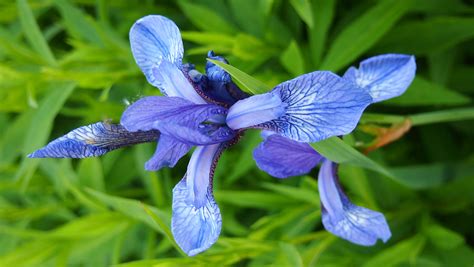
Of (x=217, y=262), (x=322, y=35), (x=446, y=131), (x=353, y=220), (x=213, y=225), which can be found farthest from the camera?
(x=446, y=131)

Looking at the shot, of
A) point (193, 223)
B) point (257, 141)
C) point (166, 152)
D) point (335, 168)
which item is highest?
point (166, 152)

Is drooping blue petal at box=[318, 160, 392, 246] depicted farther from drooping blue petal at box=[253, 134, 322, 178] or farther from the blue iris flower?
the blue iris flower

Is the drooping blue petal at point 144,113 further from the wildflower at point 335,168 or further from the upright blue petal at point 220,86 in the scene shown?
the wildflower at point 335,168

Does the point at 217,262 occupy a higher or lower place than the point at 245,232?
higher

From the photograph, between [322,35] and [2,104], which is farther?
[2,104]

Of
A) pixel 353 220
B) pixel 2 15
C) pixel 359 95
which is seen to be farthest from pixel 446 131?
pixel 2 15

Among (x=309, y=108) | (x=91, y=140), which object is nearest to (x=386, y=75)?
(x=309, y=108)

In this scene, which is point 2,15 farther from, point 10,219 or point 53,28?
→ point 10,219

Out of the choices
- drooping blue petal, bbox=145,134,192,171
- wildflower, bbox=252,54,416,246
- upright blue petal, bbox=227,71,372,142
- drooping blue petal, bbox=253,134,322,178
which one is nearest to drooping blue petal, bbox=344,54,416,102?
wildflower, bbox=252,54,416,246

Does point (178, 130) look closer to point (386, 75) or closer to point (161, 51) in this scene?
point (161, 51)
